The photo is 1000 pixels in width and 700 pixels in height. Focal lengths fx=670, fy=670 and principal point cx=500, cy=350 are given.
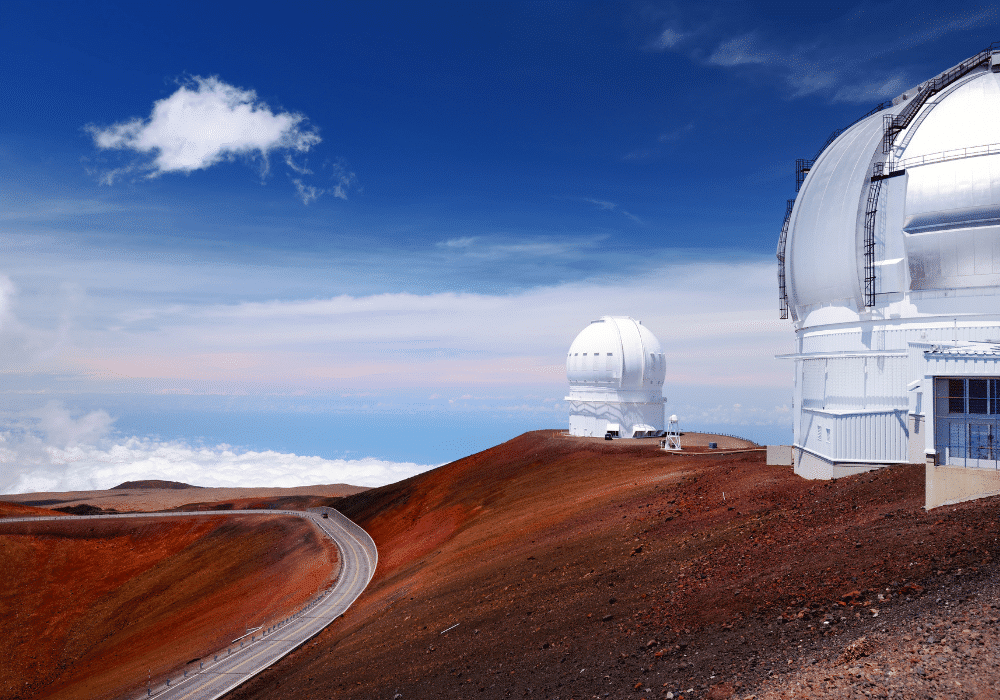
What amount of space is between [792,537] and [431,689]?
959 centimetres

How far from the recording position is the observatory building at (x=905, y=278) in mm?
19281

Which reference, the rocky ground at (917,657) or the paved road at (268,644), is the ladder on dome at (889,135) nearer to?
the rocky ground at (917,657)

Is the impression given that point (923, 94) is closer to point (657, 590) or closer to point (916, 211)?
point (916, 211)

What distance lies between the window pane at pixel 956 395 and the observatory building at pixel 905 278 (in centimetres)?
3

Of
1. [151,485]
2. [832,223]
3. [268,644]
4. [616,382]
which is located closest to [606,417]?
[616,382]

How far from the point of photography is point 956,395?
59.5 ft

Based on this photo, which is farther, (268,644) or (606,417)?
(606,417)

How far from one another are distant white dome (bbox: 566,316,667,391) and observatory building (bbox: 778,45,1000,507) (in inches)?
999

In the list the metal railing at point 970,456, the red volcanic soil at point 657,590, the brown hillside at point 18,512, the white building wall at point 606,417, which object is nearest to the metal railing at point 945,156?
the metal railing at point 970,456

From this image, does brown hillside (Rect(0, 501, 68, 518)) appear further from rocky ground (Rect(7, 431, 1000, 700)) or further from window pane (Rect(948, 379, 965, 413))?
window pane (Rect(948, 379, 965, 413))

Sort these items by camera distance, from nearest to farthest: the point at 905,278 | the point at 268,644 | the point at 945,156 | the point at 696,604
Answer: the point at 696,604, the point at 945,156, the point at 905,278, the point at 268,644

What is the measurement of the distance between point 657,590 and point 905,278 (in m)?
14.7

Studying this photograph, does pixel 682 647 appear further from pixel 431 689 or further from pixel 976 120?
pixel 976 120

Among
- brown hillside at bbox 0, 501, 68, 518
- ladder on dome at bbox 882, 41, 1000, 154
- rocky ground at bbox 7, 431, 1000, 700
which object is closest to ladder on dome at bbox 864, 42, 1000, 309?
ladder on dome at bbox 882, 41, 1000, 154
